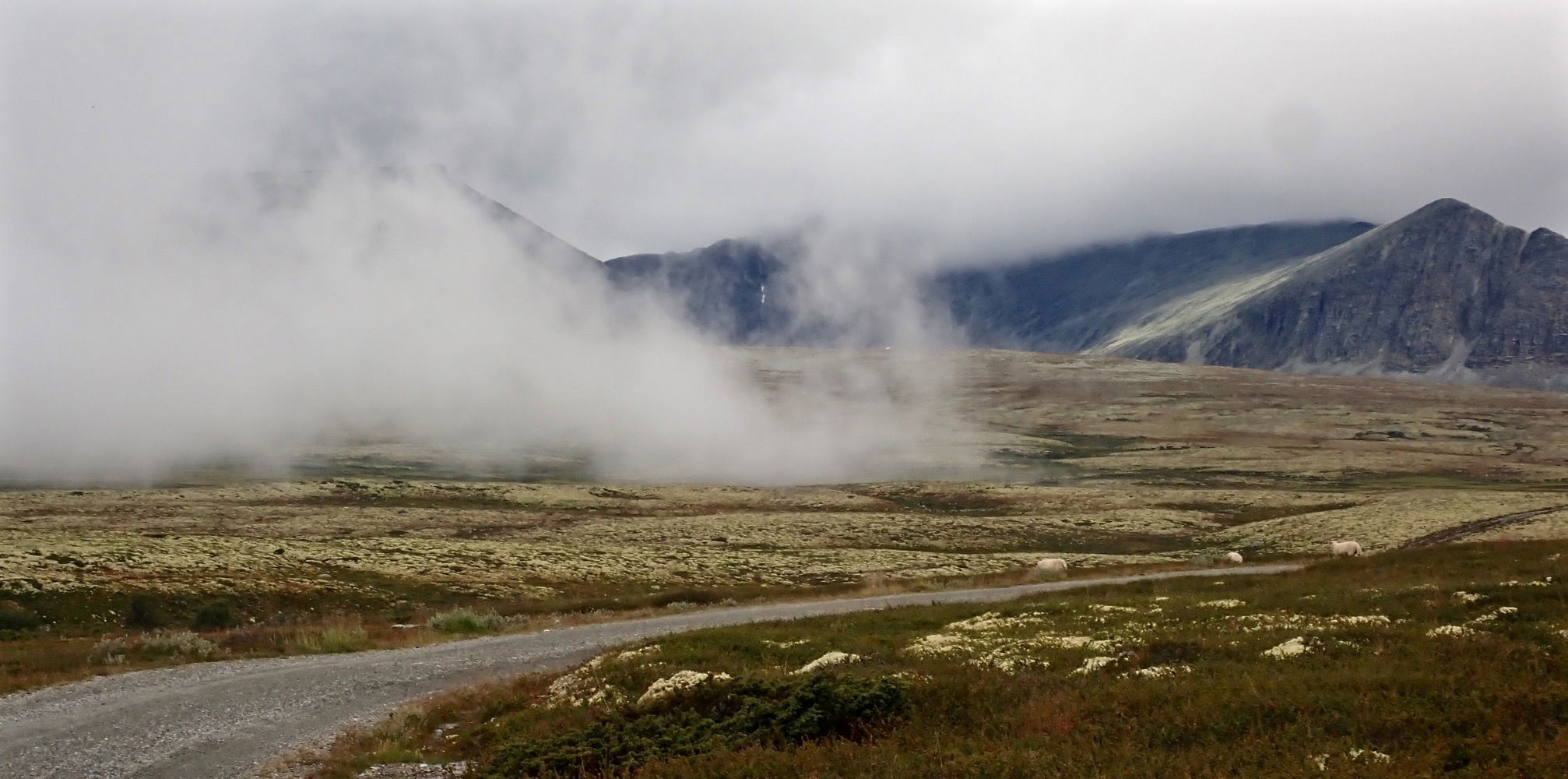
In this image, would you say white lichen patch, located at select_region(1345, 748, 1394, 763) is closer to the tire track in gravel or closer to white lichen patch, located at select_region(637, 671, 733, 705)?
white lichen patch, located at select_region(637, 671, 733, 705)

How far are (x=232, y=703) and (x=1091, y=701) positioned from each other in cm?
1776

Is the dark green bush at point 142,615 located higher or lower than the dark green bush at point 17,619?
lower

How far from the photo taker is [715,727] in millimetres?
15031

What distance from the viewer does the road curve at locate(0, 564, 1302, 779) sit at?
55.5 feet

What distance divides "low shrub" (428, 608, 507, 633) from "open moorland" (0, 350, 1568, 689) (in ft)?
0.32

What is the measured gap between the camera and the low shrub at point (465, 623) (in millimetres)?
36406

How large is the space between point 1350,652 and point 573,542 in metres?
65.9

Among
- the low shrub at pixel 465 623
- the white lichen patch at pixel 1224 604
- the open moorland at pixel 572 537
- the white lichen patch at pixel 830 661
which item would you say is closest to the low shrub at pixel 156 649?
the open moorland at pixel 572 537

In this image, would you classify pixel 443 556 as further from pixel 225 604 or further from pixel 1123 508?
pixel 1123 508

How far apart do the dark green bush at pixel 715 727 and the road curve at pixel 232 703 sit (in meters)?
5.36

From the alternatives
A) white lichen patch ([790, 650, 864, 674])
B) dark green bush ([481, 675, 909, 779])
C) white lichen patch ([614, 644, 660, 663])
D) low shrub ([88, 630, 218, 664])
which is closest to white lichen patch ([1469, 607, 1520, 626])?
white lichen patch ([790, 650, 864, 674])

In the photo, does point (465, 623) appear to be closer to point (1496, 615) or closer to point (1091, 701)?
point (1091, 701)

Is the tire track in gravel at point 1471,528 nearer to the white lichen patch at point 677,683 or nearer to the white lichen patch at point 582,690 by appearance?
the white lichen patch at point 582,690

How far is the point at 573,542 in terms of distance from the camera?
255ft
